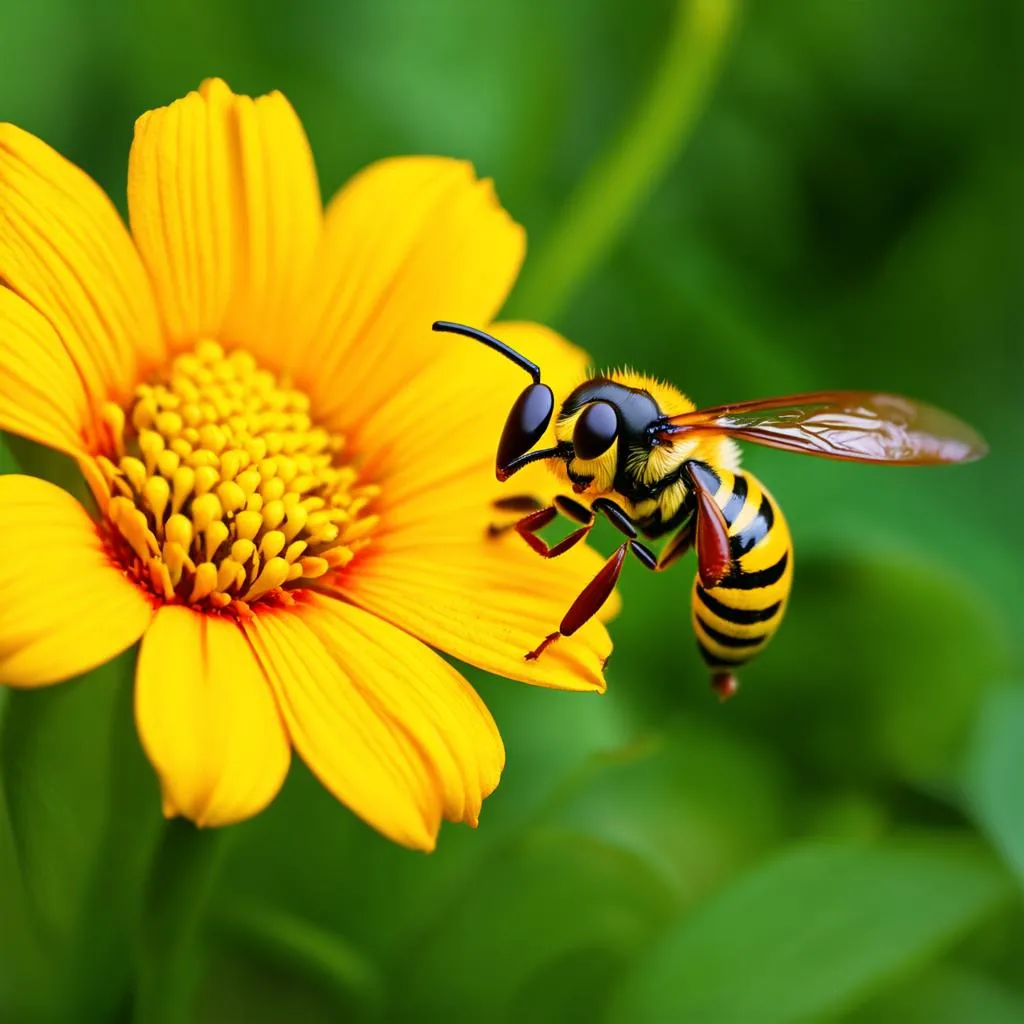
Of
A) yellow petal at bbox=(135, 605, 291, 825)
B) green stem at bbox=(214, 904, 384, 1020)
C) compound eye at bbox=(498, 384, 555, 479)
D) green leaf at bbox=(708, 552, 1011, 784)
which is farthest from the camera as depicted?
green leaf at bbox=(708, 552, 1011, 784)

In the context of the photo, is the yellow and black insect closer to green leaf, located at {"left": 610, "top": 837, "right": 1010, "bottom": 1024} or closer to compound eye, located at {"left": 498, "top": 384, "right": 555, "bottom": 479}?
compound eye, located at {"left": 498, "top": 384, "right": 555, "bottom": 479}

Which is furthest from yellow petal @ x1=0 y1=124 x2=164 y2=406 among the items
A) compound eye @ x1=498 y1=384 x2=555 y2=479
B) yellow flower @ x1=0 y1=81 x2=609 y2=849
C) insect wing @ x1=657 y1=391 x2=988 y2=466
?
insect wing @ x1=657 y1=391 x2=988 y2=466

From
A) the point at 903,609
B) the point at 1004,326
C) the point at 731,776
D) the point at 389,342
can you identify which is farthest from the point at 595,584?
the point at 1004,326

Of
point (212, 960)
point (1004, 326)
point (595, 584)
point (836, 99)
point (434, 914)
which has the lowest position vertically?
point (212, 960)

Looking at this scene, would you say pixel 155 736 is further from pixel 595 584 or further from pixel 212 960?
pixel 212 960

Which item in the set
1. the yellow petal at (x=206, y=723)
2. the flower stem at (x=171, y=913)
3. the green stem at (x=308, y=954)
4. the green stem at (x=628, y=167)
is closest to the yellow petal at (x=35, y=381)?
the yellow petal at (x=206, y=723)
